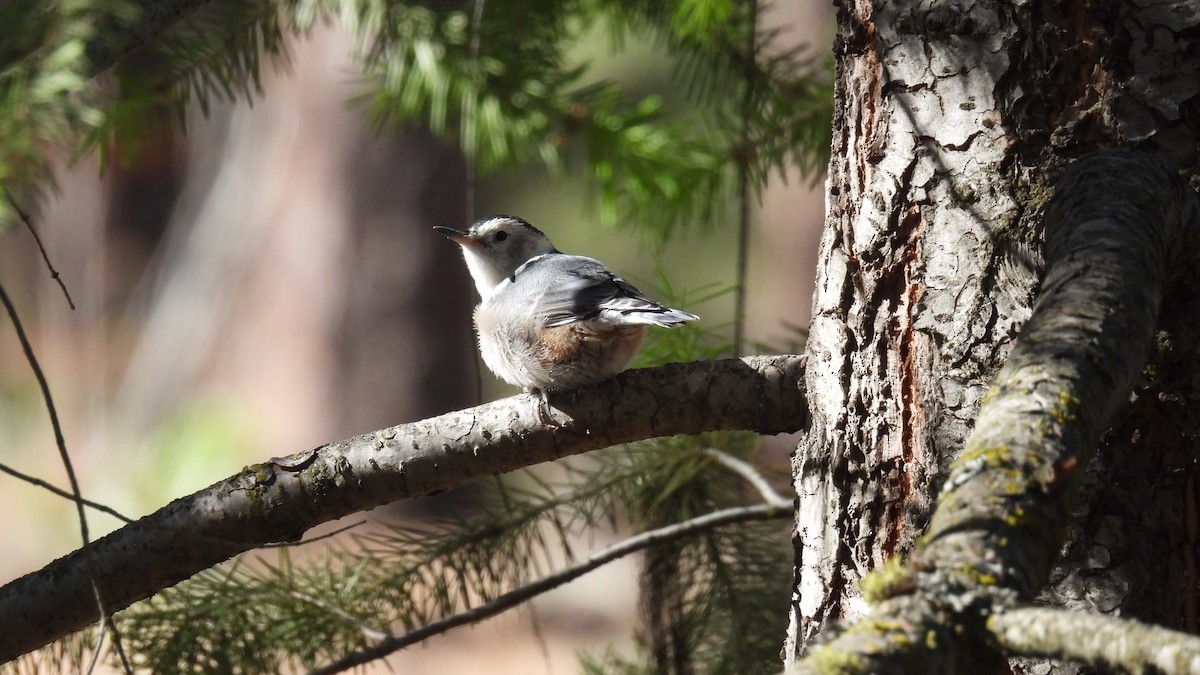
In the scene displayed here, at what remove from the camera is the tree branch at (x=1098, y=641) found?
0.57 meters

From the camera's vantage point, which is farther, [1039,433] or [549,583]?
[549,583]

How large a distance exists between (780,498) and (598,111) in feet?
3.60

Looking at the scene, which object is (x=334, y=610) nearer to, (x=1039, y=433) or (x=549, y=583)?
(x=549, y=583)

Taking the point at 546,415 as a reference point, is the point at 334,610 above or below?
below

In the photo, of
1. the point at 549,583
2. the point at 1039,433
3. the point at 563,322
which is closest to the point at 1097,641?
the point at 1039,433

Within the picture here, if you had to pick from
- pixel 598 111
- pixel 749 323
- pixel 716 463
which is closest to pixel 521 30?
pixel 598 111

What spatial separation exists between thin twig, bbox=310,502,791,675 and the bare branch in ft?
3.24

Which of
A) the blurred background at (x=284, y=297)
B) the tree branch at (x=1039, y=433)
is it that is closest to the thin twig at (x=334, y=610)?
the tree branch at (x=1039, y=433)

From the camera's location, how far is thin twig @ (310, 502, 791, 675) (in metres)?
1.53

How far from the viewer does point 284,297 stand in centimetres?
620

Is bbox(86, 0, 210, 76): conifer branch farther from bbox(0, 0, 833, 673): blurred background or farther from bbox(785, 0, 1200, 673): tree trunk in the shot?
bbox(0, 0, 833, 673): blurred background

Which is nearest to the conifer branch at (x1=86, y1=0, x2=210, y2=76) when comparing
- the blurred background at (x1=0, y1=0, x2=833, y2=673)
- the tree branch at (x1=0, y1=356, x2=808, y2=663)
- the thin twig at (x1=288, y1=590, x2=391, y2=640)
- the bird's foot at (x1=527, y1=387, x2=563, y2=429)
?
the tree branch at (x1=0, y1=356, x2=808, y2=663)

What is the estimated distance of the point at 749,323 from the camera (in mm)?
9227

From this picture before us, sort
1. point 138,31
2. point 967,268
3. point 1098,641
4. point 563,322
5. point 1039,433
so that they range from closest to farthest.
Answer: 1. point 1098,641
2. point 1039,433
3. point 967,268
4. point 138,31
5. point 563,322
